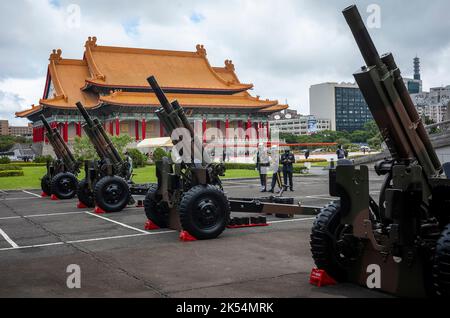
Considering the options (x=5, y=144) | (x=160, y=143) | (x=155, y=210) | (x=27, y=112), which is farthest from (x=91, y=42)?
(x=5, y=144)

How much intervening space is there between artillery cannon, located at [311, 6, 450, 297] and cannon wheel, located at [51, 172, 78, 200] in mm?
14060

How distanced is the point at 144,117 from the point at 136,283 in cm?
5049

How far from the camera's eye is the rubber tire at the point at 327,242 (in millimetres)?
5648

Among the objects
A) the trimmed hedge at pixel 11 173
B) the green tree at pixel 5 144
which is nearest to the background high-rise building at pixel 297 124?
the green tree at pixel 5 144

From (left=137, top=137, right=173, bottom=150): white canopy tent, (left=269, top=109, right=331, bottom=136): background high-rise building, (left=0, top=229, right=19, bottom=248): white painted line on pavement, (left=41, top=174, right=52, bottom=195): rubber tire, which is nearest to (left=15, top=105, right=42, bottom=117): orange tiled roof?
(left=137, top=137, right=173, bottom=150): white canopy tent

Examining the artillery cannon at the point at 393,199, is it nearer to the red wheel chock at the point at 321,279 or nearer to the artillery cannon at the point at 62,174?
the red wheel chock at the point at 321,279

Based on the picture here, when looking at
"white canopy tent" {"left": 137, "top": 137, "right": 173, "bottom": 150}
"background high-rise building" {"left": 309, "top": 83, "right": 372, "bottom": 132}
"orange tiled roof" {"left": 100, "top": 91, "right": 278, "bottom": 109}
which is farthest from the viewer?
"background high-rise building" {"left": 309, "top": 83, "right": 372, "bottom": 132}

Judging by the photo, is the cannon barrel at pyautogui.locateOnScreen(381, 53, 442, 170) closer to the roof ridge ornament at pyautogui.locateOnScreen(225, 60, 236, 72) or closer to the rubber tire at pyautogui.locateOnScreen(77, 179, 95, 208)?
the rubber tire at pyautogui.locateOnScreen(77, 179, 95, 208)

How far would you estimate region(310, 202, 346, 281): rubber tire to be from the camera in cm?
565

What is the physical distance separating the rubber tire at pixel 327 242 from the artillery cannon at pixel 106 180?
8453 mm

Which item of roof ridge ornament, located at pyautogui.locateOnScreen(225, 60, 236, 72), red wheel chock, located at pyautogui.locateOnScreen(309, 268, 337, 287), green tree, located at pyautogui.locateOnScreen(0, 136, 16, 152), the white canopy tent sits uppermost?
roof ridge ornament, located at pyautogui.locateOnScreen(225, 60, 236, 72)

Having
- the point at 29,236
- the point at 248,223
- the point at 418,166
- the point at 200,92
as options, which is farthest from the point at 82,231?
the point at 200,92

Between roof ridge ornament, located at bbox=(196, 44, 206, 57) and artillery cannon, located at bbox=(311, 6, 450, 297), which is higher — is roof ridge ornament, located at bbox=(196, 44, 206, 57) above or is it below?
above
